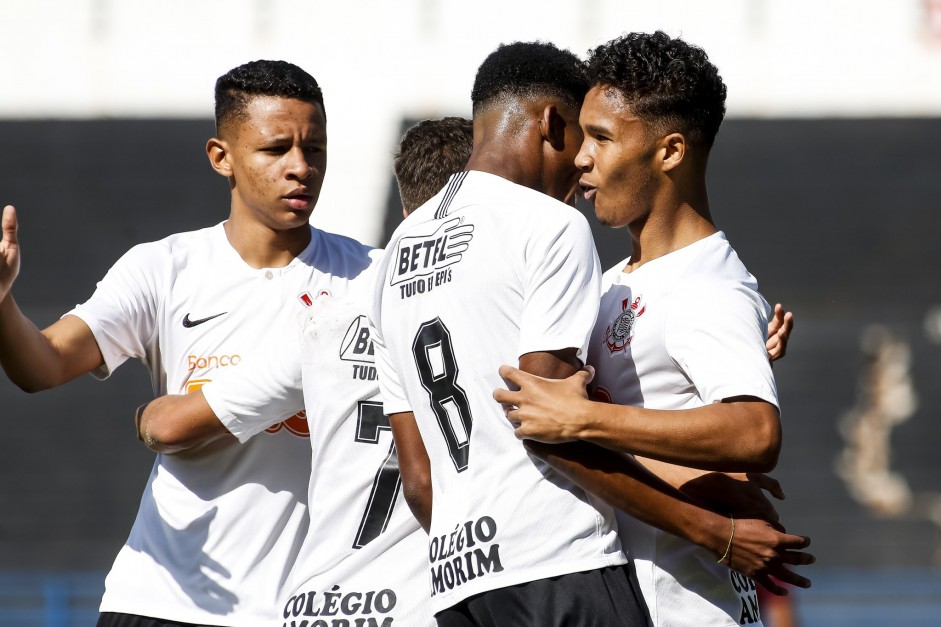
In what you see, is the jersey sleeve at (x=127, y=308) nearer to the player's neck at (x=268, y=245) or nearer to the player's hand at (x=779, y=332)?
the player's neck at (x=268, y=245)

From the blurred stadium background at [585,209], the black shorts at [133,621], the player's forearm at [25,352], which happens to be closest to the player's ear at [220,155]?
the player's forearm at [25,352]

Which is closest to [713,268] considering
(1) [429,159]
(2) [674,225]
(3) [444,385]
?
(2) [674,225]

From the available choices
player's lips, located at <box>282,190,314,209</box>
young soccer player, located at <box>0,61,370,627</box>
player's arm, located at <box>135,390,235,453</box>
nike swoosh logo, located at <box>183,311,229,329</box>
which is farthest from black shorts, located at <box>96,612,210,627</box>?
player's lips, located at <box>282,190,314,209</box>

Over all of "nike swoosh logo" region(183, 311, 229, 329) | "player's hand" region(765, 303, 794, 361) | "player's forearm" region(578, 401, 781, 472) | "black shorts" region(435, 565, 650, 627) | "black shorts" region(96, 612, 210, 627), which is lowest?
"black shorts" region(96, 612, 210, 627)

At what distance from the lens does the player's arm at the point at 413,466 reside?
105 inches

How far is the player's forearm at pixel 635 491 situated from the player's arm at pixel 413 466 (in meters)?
0.35

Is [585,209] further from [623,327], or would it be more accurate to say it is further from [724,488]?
[724,488]

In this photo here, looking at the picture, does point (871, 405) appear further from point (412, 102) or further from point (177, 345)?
point (177, 345)

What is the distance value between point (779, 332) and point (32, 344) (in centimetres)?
210

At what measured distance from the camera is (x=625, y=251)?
1355 cm

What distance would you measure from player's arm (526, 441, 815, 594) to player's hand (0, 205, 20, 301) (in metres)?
1.58

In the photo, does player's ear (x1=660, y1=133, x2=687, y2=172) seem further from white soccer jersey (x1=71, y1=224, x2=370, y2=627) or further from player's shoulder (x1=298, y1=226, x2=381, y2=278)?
player's shoulder (x1=298, y1=226, x2=381, y2=278)

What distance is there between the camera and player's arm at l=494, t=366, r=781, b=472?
234cm

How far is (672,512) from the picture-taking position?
2422 mm
